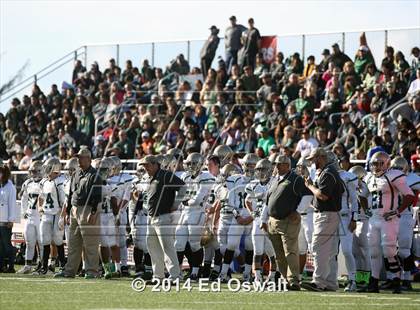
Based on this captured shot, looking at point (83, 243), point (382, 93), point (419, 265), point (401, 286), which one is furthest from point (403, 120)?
point (83, 243)

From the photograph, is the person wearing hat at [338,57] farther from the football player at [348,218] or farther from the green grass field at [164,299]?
the green grass field at [164,299]

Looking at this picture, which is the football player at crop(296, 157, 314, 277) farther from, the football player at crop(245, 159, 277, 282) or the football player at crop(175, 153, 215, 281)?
the football player at crop(175, 153, 215, 281)

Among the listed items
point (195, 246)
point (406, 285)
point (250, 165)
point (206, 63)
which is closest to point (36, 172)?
point (195, 246)

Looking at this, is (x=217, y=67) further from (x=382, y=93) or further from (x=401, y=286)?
(x=401, y=286)

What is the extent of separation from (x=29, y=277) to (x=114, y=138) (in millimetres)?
7359

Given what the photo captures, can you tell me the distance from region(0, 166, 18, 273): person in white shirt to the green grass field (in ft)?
10.0

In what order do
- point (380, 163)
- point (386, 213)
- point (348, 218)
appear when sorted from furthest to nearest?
point (348, 218)
point (380, 163)
point (386, 213)

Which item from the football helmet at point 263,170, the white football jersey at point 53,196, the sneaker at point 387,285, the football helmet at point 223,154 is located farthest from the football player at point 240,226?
the white football jersey at point 53,196

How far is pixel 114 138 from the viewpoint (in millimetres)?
23875

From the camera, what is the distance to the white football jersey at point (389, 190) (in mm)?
15203

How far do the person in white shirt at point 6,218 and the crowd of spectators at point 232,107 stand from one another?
12.7 ft

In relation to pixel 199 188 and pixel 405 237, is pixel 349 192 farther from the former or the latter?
pixel 199 188

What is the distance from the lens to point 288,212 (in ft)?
48.8

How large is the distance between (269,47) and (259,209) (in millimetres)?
9321
